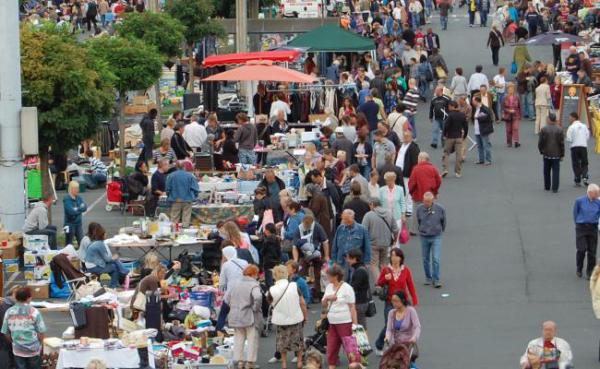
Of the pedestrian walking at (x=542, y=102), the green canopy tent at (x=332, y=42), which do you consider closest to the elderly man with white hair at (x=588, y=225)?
the pedestrian walking at (x=542, y=102)

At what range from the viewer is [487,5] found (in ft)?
203

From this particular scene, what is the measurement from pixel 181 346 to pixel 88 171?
1404 centimetres

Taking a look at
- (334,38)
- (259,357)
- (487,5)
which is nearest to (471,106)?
(334,38)

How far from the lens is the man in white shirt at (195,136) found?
1371 inches

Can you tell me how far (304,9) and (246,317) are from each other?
32873mm

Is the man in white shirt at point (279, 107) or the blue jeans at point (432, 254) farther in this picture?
the man in white shirt at point (279, 107)

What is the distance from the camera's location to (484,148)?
3428cm

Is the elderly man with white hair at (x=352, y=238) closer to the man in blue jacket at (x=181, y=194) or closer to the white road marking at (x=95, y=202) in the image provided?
the man in blue jacket at (x=181, y=194)

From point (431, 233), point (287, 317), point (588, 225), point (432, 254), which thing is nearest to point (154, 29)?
point (432, 254)

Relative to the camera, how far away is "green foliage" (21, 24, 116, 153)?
28.7m

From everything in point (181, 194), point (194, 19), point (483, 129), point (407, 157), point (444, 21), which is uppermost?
point (194, 19)

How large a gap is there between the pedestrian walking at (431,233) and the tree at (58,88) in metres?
6.81

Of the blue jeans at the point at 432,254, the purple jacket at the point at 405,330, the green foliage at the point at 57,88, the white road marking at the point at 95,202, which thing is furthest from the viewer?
the white road marking at the point at 95,202

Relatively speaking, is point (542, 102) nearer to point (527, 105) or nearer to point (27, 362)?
point (527, 105)
